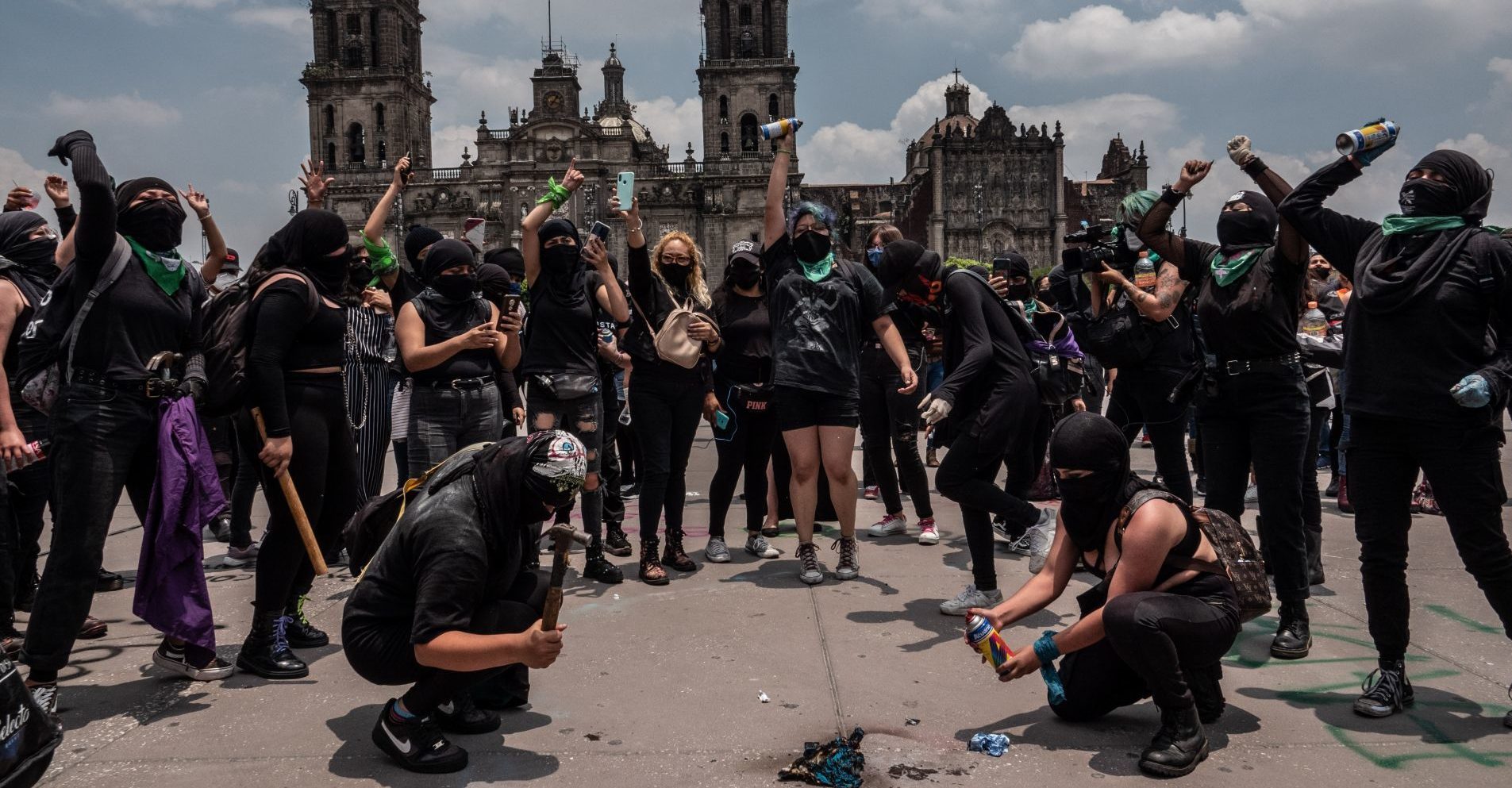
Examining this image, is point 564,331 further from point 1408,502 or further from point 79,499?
point 1408,502

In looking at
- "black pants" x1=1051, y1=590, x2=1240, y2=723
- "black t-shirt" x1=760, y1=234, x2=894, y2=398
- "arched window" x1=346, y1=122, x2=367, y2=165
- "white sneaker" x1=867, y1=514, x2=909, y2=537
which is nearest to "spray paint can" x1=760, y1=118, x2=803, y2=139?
"black t-shirt" x1=760, y1=234, x2=894, y2=398

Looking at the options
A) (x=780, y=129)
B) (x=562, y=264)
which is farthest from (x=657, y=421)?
(x=780, y=129)

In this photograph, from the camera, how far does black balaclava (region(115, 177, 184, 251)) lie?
4.31m

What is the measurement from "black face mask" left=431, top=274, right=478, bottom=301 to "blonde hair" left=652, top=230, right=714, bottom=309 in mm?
1265

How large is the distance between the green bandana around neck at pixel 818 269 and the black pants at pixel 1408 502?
8.99ft

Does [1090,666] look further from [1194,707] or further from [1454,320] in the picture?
[1454,320]

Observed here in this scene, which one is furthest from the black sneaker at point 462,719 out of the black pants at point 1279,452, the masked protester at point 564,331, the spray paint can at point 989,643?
the black pants at point 1279,452

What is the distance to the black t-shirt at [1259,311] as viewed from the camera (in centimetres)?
475

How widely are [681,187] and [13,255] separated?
7236 cm

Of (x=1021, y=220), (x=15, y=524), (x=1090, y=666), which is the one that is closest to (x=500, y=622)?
(x=1090, y=666)

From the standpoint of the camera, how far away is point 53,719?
3088 mm

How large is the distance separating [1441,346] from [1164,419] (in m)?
2.31

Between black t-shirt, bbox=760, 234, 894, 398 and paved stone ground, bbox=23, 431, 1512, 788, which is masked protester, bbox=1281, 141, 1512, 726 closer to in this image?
paved stone ground, bbox=23, 431, 1512, 788

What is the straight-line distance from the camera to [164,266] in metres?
4.39
